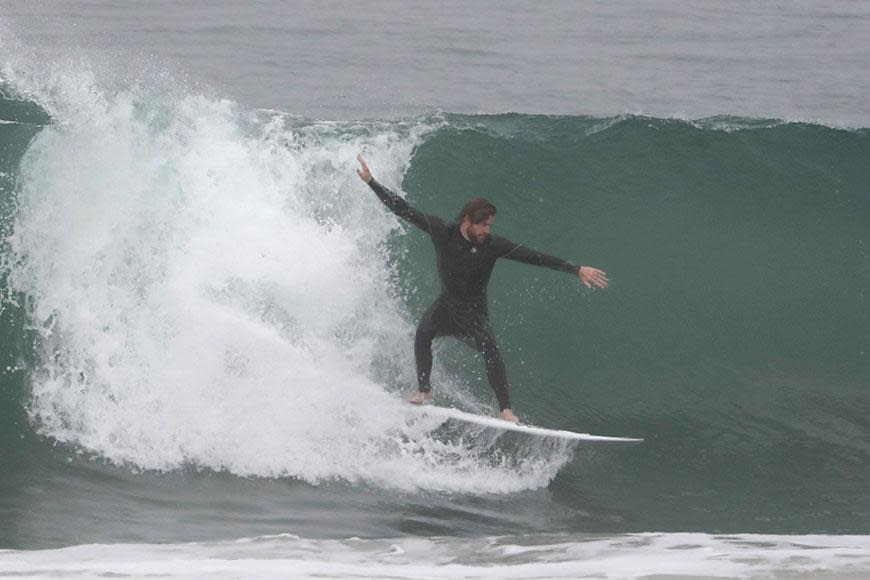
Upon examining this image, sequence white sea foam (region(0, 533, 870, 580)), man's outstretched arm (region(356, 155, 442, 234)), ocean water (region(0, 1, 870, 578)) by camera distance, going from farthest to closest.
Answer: man's outstretched arm (region(356, 155, 442, 234)) < ocean water (region(0, 1, 870, 578)) < white sea foam (region(0, 533, 870, 580))

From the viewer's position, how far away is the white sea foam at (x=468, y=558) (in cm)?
594

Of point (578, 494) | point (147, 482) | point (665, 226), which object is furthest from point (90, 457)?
point (665, 226)

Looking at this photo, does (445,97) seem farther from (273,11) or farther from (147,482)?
(147,482)

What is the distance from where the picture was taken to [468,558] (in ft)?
20.9

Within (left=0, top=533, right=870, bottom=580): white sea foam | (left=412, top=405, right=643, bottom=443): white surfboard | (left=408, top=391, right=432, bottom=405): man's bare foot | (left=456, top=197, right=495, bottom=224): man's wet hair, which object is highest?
(left=456, top=197, right=495, bottom=224): man's wet hair

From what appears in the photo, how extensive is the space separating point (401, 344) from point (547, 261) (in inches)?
72.1

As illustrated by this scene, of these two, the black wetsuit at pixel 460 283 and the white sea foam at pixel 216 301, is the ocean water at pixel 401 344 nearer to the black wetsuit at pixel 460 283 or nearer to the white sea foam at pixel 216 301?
the white sea foam at pixel 216 301

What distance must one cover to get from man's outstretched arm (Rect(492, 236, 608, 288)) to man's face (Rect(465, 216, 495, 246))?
0.28 ft

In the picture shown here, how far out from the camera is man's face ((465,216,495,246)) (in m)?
7.38

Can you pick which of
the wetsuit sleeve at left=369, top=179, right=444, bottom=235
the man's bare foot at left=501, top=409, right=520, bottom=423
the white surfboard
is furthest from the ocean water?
the wetsuit sleeve at left=369, top=179, right=444, bottom=235

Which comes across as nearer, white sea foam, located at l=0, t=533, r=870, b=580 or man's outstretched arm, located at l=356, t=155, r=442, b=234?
white sea foam, located at l=0, t=533, r=870, b=580

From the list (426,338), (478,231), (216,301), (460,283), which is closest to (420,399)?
(426,338)

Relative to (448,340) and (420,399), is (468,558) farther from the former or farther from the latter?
(448,340)

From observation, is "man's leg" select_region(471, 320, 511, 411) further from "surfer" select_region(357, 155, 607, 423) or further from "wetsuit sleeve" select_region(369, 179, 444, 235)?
"wetsuit sleeve" select_region(369, 179, 444, 235)
